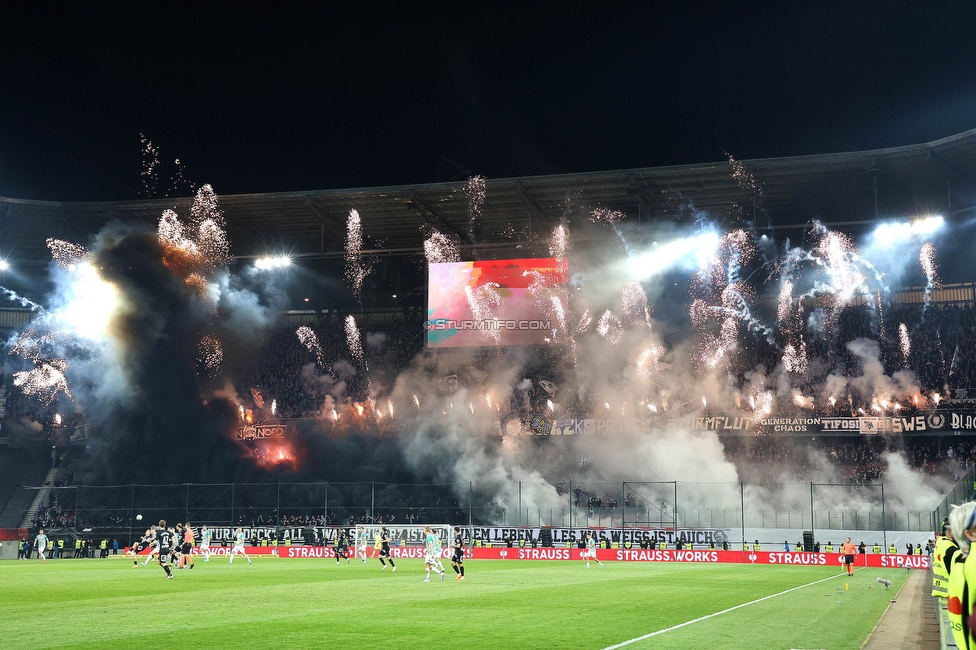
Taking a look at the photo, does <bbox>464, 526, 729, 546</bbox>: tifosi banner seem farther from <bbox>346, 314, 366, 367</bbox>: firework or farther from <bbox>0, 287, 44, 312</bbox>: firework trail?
<bbox>0, 287, 44, 312</bbox>: firework trail

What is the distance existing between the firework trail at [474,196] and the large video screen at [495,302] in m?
3.75

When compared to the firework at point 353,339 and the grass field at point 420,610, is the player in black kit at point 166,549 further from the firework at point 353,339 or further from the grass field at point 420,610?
the firework at point 353,339

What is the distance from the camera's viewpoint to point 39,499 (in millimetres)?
71000

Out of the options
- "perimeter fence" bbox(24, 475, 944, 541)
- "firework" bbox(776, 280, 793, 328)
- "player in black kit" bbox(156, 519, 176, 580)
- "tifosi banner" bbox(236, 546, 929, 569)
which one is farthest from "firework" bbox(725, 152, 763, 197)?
"player in black kit" bbox(156, 519, 176, 580)

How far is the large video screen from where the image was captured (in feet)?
232

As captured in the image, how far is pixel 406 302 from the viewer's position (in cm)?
8062

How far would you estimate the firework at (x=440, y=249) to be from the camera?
Result: 248 feet

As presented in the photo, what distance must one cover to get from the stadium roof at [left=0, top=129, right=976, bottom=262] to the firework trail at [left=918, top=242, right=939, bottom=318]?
3.96 metres

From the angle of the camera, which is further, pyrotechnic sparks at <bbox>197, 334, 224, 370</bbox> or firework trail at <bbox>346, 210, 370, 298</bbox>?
pyrotechnic sparks at <bbox>197, 334, 224, 370</bbox>

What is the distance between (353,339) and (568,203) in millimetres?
24777

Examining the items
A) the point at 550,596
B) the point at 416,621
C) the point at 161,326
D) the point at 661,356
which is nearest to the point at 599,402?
the point at 661,356

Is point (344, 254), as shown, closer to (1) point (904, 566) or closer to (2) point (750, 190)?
(2) point (750, 190)

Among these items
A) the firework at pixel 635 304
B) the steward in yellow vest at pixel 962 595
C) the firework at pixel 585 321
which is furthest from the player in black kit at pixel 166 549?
the firework at pixel 635 304

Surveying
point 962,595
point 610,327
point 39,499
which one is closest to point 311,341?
point 39,499
